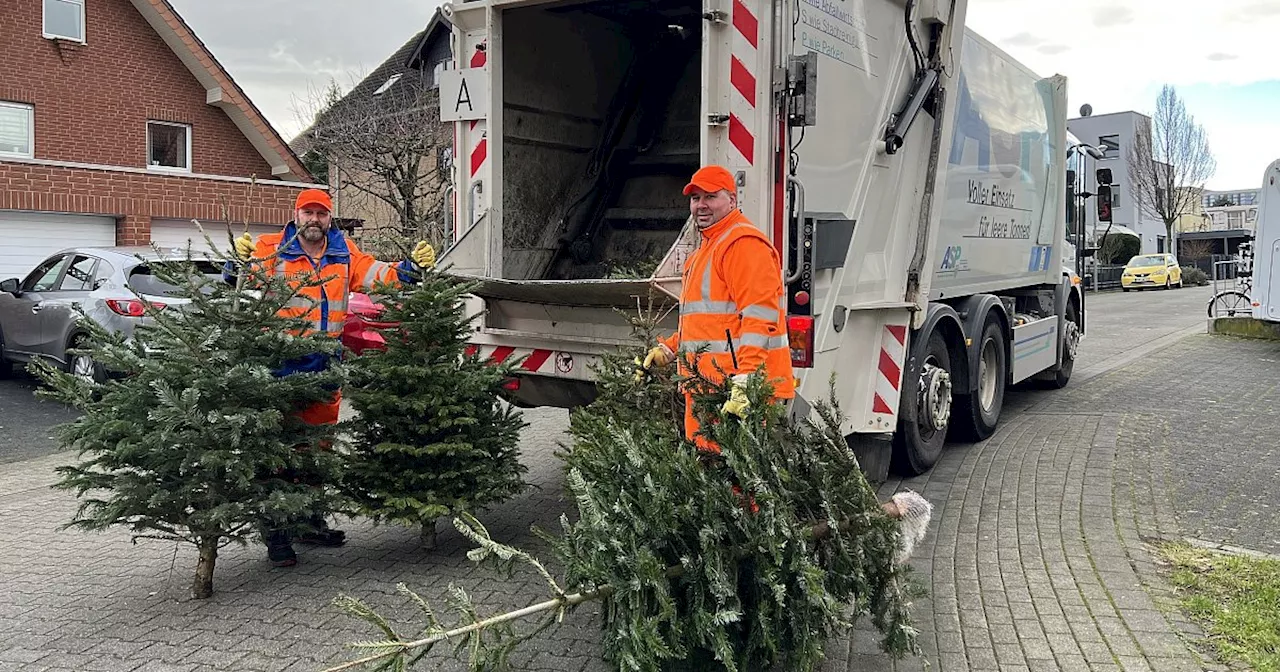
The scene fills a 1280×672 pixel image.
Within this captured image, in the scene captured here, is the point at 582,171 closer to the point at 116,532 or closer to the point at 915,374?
the point at 915,374

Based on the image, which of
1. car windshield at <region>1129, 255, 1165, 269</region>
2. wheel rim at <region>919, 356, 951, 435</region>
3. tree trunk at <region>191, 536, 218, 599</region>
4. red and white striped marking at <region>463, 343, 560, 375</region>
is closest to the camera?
tree trunk at <region>191, 536, 218, 599</region>

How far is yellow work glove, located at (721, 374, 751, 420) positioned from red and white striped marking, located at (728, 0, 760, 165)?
1.55 metres

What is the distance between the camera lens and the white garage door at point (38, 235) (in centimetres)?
1595

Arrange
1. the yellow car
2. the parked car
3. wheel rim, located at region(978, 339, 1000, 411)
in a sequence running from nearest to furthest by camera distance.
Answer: wheel rim, located at region(978, 339, 1000, 411)
the parked car
the yellow car

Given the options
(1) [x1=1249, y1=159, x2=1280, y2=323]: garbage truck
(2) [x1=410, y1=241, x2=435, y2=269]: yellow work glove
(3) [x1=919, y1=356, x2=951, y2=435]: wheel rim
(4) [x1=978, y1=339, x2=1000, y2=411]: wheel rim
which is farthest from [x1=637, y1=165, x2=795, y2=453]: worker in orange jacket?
(1) [x1=1249, y1=159, x2=1280, y2=323]: garbage truck

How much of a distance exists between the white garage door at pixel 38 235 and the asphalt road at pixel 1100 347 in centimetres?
577

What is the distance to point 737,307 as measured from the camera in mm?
3861

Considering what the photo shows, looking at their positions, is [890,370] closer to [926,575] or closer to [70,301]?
[926,575]

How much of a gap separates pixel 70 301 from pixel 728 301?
759 cm

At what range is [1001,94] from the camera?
7.61m

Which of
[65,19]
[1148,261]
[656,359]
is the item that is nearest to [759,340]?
[656,359]

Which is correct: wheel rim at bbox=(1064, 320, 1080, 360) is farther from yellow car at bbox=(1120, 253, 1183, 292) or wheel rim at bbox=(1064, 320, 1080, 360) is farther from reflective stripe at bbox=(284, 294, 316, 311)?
yellow car at bbox=(1120, 253, 1183, 292)

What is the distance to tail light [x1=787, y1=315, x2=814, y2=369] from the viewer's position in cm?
480

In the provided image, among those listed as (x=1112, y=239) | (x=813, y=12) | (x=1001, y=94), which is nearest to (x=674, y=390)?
(x=813, y=12)
